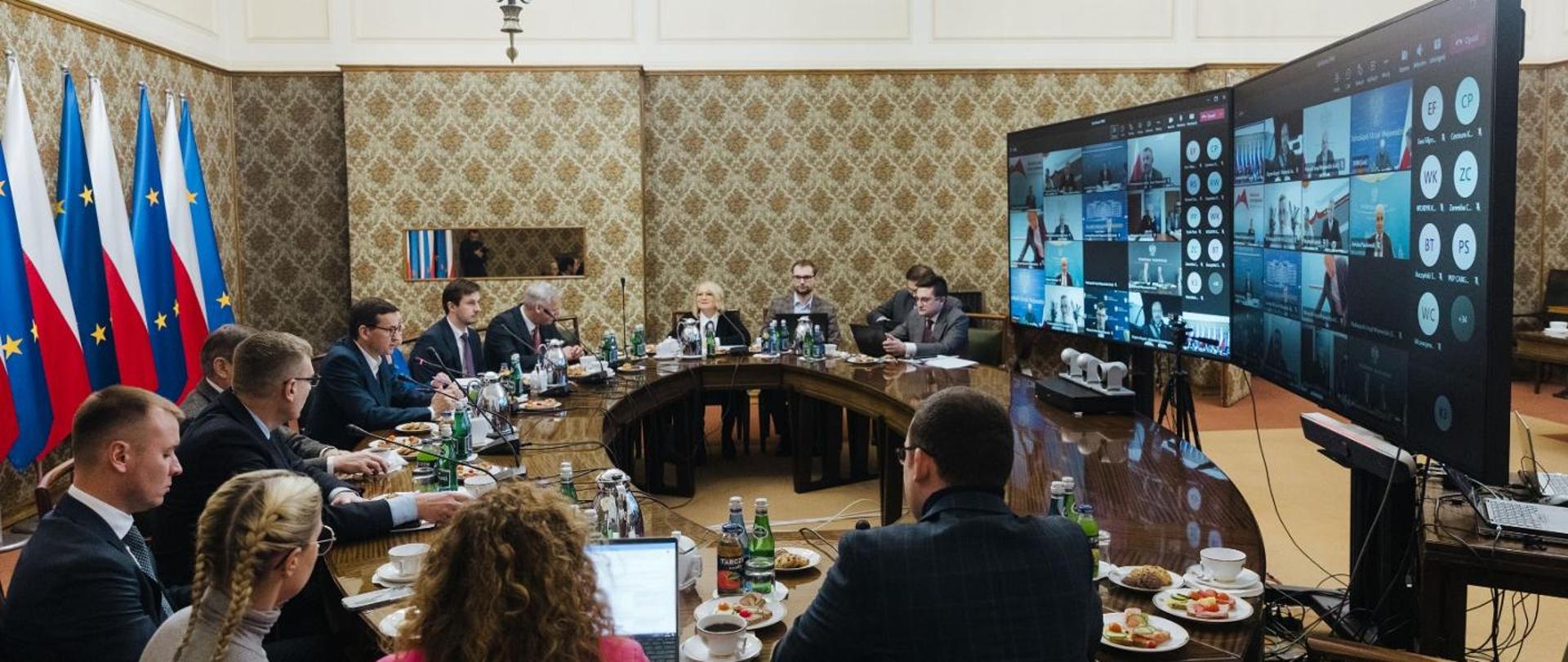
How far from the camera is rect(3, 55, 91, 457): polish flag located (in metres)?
5.40

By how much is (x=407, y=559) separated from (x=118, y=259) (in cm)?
451

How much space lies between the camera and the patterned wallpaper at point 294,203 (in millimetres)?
→ 8594

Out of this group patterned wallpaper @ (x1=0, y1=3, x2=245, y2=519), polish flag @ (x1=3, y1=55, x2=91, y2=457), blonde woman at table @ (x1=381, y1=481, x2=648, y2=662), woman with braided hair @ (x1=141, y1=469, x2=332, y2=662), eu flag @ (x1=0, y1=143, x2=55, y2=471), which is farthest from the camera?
patterned wallpaper @ (x1=0, y1=3, x2=245, y2=519)

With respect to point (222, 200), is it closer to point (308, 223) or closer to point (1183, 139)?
point (308, 223)

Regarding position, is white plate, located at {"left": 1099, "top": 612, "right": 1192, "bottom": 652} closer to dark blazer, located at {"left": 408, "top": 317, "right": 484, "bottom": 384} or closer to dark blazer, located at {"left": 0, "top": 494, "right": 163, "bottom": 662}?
dark blazer, located at {"left": 0, "top": 494, "right": 163, "bottom": 662}

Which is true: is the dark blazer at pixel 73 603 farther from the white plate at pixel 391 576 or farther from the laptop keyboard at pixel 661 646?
the laptop keyboard at pixel 661 646

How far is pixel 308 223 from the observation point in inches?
346

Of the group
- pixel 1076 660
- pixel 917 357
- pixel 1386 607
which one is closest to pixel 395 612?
pixel 1076 660

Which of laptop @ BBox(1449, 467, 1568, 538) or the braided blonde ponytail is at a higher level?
the braided blonde ponytail

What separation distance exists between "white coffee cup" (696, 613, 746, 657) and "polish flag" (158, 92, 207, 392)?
5636mm

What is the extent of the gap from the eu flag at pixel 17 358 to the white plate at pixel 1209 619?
500 cm

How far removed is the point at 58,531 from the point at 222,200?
6.78 metres

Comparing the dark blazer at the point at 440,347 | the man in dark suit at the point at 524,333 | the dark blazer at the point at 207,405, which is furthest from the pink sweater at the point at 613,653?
the man in dark suit at the point at 524,333

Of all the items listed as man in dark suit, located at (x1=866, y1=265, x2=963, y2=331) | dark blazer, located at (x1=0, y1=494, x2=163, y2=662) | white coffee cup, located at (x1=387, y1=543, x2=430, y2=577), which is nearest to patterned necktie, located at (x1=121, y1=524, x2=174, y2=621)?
dark blazer, located at (x1=0, y1=494, x2=163, y2=662)
